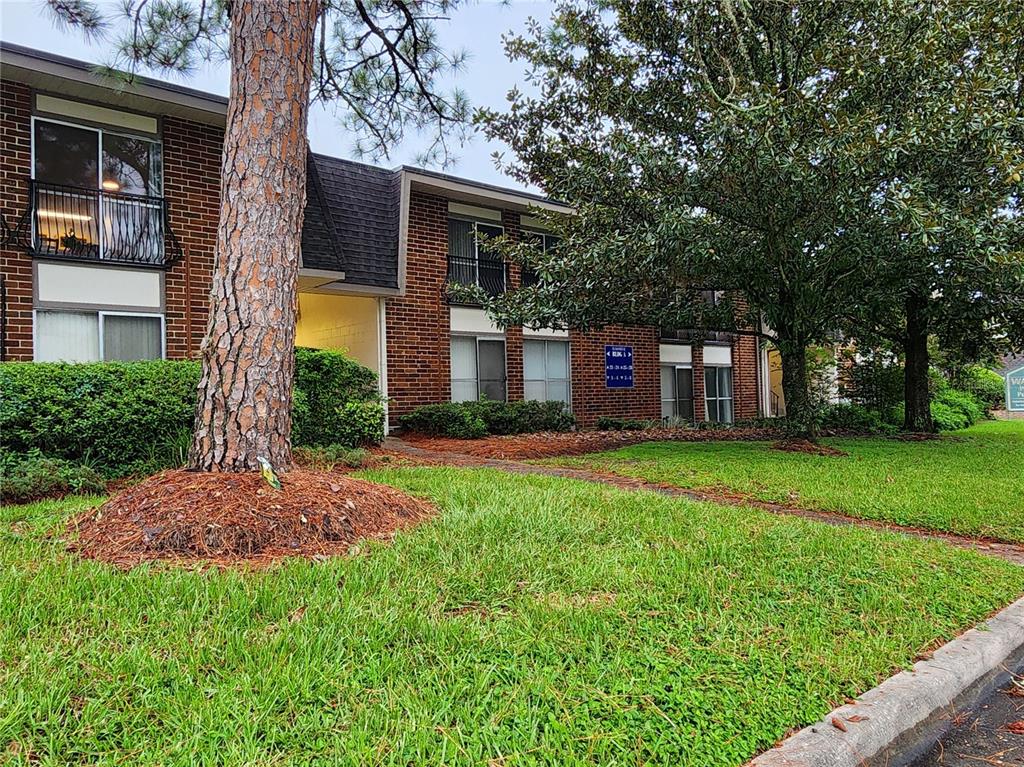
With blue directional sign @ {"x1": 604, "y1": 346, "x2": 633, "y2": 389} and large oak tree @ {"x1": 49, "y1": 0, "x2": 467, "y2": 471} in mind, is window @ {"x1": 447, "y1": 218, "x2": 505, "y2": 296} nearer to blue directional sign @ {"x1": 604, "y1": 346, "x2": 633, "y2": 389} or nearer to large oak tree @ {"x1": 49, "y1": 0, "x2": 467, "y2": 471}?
blue directional sign @ {"x1": 604, "y1": 346, "x2": 633, "y2": 389}

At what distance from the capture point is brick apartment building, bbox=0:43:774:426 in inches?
353

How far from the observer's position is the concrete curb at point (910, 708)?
2.07 meters

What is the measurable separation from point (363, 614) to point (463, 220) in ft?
41.5

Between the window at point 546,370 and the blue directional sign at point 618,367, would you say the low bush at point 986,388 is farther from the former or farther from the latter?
the window at point 546,370

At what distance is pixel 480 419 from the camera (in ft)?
41.0

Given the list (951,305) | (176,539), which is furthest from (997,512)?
(951,305)

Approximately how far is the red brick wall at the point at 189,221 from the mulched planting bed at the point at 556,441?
158 inches

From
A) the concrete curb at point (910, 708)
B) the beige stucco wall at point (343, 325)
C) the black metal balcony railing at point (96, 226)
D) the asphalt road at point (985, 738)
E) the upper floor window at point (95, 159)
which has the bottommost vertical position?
the asphalt road at point (985, 738)

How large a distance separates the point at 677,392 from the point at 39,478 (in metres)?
15.6

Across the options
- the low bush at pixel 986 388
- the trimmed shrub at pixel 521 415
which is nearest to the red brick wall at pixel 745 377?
the trimmed shrub at pixel 521 415

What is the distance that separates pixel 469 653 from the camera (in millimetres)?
2443

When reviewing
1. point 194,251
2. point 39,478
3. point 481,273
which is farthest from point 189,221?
point 481,273

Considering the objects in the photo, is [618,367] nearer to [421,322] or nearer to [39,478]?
A: [421,322]

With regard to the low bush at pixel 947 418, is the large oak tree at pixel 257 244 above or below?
above
